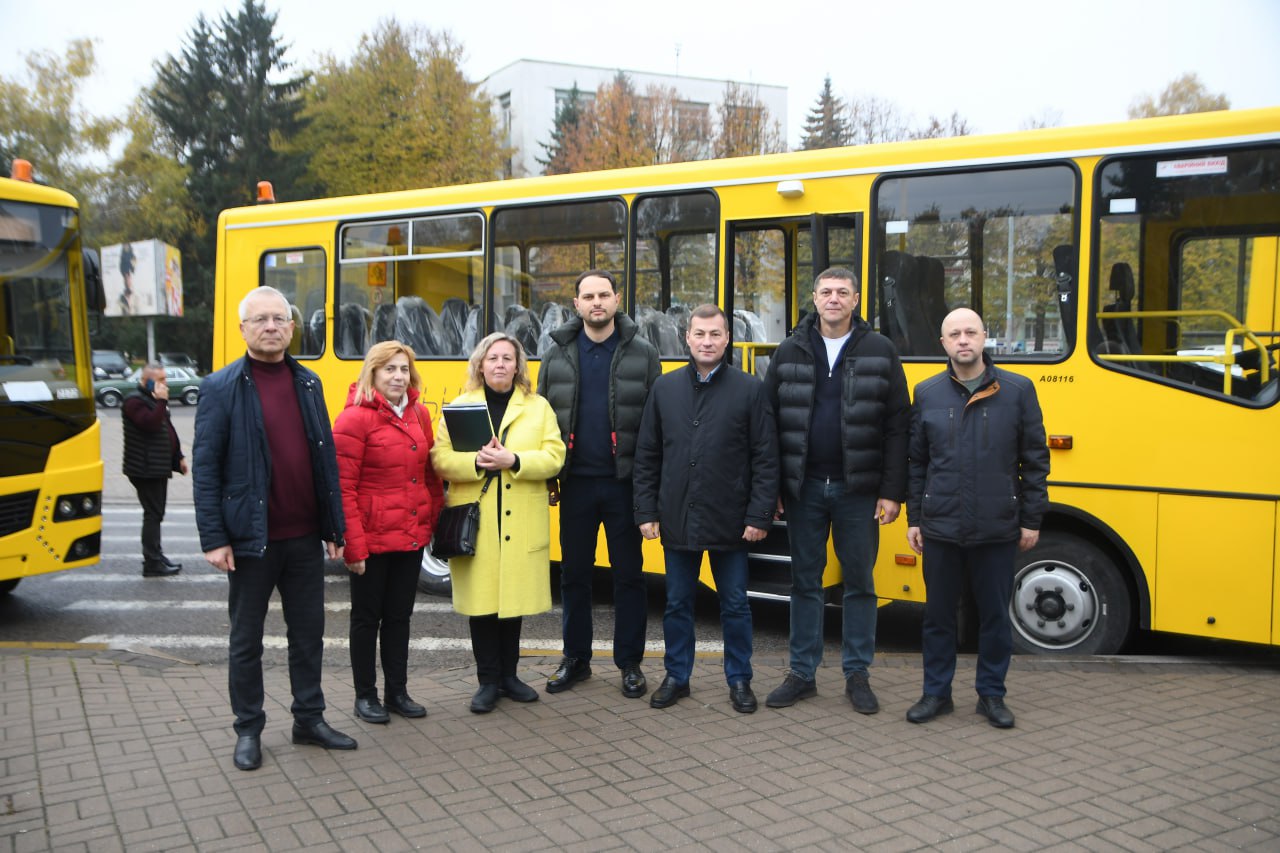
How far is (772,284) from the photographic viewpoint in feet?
23.7

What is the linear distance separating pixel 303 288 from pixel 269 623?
2.90m

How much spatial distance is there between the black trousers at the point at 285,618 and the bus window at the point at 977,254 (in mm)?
3645

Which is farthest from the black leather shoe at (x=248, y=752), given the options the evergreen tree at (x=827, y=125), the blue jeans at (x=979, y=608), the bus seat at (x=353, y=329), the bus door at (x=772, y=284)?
the evergreen tree at (x=827, y=125)

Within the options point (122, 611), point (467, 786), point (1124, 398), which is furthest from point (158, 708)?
point (1124, 398)

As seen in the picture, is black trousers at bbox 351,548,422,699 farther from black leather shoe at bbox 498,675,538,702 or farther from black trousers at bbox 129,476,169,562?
black trousers at bbox 129,476,169,562

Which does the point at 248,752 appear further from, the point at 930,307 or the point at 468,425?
the point at 930,307

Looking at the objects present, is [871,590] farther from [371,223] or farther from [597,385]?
[371,223]

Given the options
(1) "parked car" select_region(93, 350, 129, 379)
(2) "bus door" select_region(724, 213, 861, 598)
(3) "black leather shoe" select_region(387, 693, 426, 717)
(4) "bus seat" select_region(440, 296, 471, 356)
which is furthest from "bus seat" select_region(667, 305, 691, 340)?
(1) "parked car" select_region(93, 350, 129, 379)

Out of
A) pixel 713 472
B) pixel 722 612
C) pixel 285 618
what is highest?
pixel 713 472

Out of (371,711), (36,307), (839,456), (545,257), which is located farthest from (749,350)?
(36,307)

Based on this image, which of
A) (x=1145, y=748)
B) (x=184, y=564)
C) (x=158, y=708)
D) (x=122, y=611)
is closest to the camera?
(x=1145, y=748)

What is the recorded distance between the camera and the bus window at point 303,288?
902cm

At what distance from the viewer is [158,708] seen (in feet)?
17.6

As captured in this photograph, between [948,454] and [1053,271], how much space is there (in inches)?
67.0
